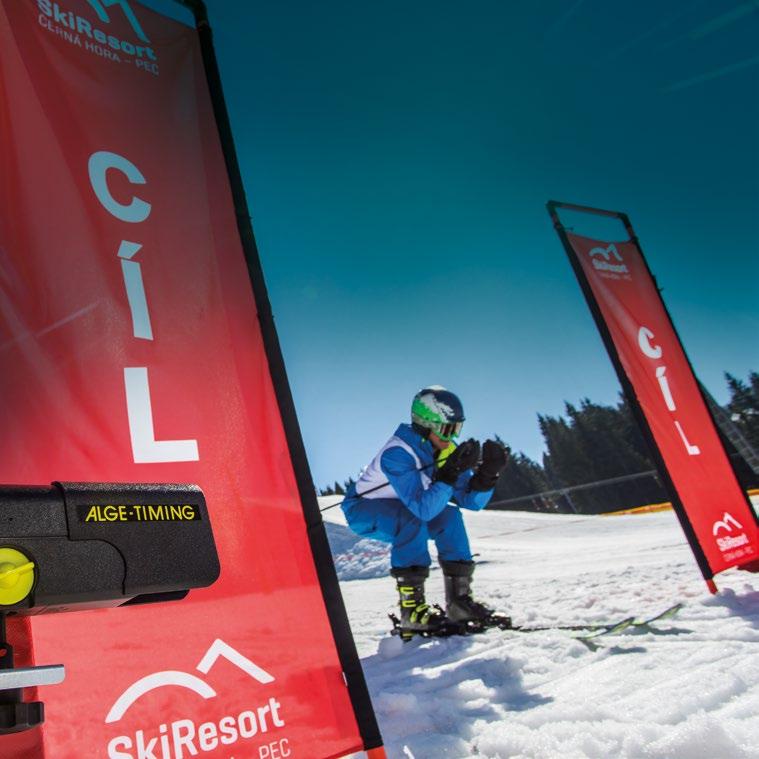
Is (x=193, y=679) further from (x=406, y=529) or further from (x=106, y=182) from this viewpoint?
(x=406, y=529)

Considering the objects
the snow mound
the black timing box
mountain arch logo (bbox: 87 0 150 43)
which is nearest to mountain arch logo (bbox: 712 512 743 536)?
the black timing box

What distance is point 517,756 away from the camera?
1.72m

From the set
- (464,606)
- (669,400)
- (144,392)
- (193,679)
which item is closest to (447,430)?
(464,606)

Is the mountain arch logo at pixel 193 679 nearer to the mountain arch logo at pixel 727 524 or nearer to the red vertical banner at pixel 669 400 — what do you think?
the red vertical banner at pixel 669 400

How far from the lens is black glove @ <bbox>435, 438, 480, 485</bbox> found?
3633 millimetres

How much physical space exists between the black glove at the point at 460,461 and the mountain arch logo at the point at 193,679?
216 centimetres

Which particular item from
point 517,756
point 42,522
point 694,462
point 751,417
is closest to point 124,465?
point 42,522

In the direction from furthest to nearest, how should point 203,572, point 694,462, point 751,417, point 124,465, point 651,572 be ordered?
point 751,417, point 651,572, point 694,462, point 124,465, point 203,572

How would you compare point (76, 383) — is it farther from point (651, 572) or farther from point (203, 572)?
point (651, 572)

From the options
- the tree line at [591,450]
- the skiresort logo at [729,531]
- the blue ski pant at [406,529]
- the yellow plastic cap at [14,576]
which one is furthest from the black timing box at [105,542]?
the tree line at [591,450]

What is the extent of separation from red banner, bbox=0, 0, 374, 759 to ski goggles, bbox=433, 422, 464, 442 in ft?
6.94

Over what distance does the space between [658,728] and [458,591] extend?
2.13 m

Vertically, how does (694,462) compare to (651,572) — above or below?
above

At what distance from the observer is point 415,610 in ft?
12.0
